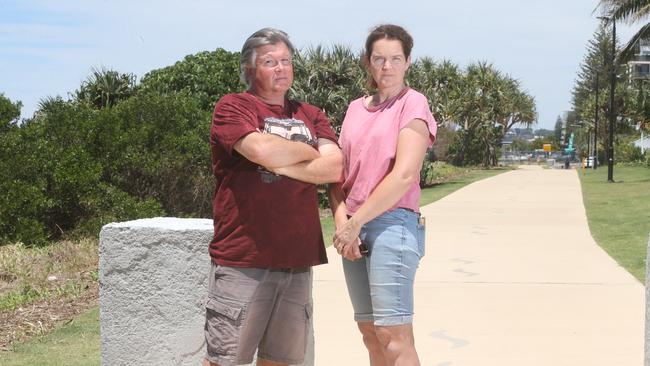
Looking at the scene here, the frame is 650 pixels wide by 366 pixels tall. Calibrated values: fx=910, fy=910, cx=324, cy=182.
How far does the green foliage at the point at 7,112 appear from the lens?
51.7ft

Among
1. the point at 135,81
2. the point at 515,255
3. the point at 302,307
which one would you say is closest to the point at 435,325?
the point at 302,307

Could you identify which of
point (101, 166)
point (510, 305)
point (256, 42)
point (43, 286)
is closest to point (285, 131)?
point (256, 42)

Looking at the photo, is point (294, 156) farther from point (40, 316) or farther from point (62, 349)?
point (40, 316)

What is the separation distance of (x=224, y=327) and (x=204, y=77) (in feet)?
62.8

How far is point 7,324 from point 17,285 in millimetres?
2541

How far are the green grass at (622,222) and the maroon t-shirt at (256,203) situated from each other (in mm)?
6609

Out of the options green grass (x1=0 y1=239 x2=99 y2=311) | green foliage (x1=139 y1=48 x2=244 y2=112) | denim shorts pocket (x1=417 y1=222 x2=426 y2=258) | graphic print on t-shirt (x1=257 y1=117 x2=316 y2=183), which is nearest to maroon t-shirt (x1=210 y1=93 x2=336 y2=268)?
graphic print on t-shirt (x1=257 y1=117 x2=316 y2=183)

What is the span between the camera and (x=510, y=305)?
25.4ft

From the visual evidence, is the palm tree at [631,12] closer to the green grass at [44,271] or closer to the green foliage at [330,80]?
the green foliage at [330,80]

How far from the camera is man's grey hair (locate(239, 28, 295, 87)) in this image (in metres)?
3.46

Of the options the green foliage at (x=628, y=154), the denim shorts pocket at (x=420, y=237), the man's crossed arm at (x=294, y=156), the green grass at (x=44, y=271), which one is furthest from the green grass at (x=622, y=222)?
the green foliage at (x=628, y=154)

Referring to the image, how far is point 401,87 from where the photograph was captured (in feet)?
12.1

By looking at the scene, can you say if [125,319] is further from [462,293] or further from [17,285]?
[17,285]

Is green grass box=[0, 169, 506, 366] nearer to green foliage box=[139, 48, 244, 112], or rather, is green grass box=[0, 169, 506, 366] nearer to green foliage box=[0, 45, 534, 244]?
green foliage box=[0, 45, 534, 244]
